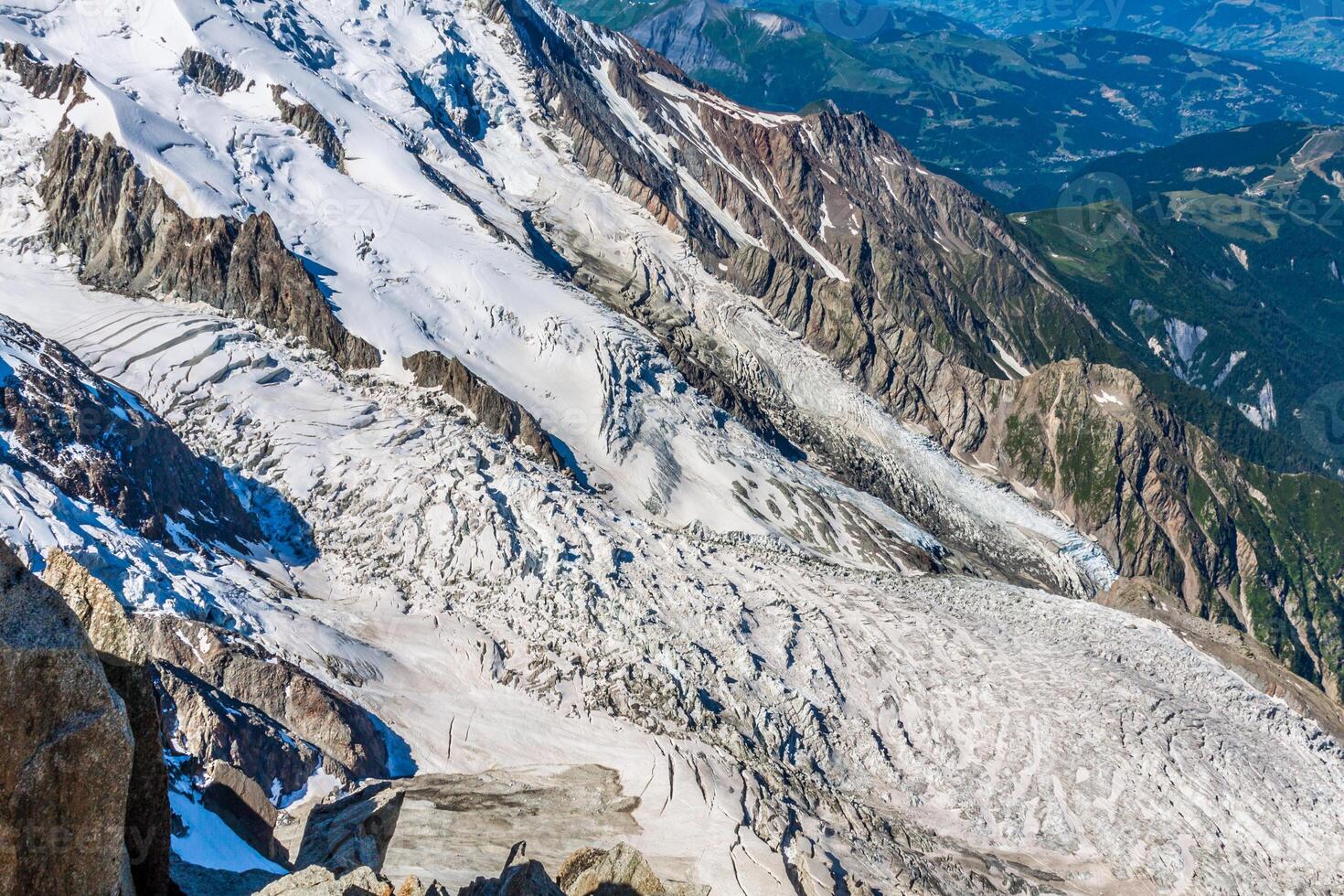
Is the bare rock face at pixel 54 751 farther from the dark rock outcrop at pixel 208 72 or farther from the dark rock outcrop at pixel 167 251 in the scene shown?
the dark rock outcrop at pixel 208 72

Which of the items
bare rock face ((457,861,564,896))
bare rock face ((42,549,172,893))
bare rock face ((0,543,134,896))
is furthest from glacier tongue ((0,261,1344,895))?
bare rock face ((0,543,134,896))

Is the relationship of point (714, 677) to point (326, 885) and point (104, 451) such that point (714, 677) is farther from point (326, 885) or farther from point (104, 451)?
point (326, 885)

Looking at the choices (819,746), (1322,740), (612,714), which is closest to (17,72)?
(612,714)

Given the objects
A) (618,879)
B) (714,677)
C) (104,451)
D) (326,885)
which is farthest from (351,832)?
(714,677)

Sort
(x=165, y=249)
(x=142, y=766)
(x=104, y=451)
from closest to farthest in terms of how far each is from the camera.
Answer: (x=142, y=766) → (x=104, y=451) → (x=165, y=249)

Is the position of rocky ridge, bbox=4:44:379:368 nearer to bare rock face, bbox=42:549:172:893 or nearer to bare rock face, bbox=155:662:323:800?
bare rock face, bbox=155:662:323:800

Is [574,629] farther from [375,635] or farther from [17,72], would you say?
[17,72]

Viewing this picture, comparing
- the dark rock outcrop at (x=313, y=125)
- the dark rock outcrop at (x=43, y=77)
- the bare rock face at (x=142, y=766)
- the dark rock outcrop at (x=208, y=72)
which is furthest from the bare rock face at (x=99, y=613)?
the dark rock outcrop at (x=208, y=72)
